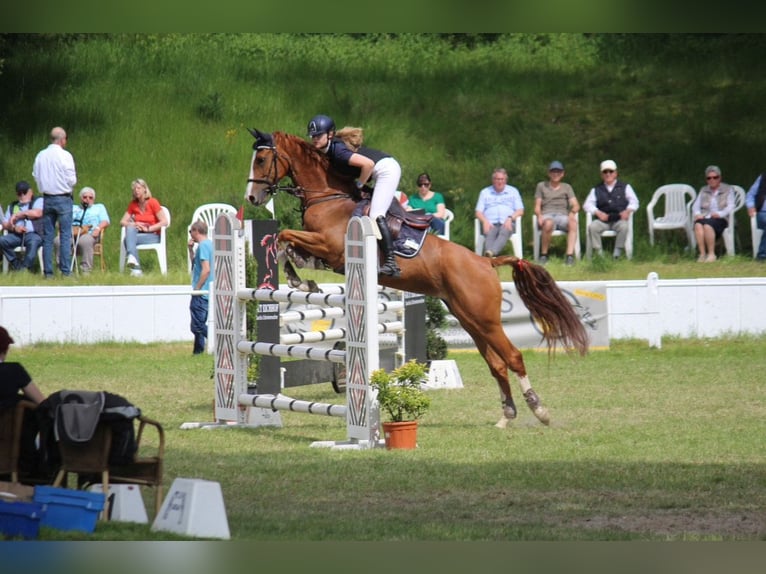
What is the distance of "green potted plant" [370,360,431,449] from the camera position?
8.10 metres

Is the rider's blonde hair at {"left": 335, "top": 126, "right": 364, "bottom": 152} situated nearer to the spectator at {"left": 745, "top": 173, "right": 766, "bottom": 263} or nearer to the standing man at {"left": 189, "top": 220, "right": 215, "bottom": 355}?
the standing man at {"left": 189, "top": 220, "right": 215, "bottom": 355}

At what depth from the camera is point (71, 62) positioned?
24.1 meters

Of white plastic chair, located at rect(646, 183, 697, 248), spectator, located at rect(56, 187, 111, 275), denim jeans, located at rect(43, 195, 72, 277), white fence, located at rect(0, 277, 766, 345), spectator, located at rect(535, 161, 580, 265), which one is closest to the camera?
white fence, located at rect(0, 277, 766, 345)

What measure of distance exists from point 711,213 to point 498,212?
9.41 feet

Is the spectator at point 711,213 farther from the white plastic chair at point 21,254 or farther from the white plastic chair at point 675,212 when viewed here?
the white plastic chair at point 21,254

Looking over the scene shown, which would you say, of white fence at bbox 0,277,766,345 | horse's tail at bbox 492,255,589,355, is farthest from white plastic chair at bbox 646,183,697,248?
horse's tail at bbox 492,255,589,355

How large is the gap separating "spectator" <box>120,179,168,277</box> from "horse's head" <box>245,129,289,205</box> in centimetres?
770

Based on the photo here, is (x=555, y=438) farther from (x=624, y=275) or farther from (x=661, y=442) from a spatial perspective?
(x=624, y=275)

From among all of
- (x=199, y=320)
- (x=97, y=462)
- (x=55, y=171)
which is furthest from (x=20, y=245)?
(x=97, y=462)

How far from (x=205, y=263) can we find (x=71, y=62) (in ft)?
40.0

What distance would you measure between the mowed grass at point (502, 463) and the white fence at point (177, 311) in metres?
1.63

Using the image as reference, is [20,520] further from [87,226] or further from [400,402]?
[87,226]

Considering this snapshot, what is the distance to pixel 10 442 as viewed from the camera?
5938 mm

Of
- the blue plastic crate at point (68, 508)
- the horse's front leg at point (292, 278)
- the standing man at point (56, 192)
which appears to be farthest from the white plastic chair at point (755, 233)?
the blue plastic crate at point (68, 508)
